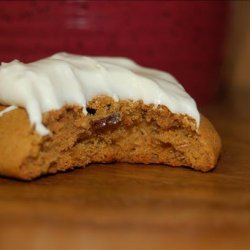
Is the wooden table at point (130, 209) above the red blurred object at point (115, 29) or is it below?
below

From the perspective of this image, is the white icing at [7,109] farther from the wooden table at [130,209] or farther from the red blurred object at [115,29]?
the red blurred object at [115,29]

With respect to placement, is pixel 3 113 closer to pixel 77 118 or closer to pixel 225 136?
pixel 77 118

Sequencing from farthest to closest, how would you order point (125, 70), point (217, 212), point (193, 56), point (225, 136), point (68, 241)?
point (193, 56), point (225, 136), point (125, 70), point (217, 212), point (68, 241)

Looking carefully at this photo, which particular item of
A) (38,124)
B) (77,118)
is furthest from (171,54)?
(38,124)

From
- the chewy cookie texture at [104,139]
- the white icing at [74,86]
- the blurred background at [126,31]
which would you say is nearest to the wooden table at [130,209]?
the chewy cookie texture at [104,139]

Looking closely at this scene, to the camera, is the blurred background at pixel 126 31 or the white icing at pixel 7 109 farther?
the blurred background at pixel 126 31
